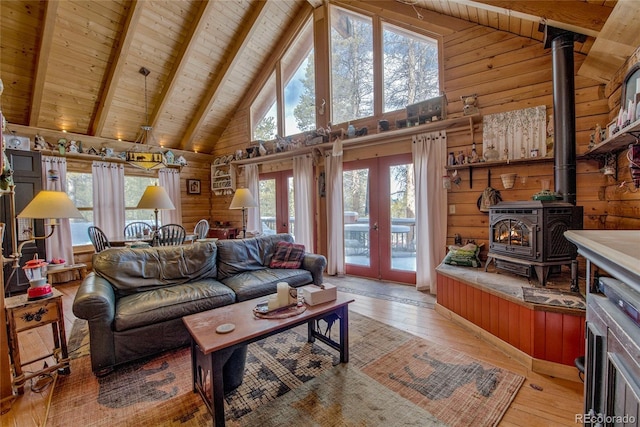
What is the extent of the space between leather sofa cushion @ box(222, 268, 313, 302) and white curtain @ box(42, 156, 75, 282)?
12.2ft

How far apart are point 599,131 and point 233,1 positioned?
5.22m

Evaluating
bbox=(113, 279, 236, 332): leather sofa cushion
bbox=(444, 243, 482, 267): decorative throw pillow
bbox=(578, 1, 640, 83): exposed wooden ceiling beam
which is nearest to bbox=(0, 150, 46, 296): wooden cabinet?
bbox=(113, 279, 236, 332): leather sofa cushion

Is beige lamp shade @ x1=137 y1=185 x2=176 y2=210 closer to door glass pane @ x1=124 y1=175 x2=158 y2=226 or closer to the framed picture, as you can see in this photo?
door glass pane @ x1=124 y1=175 x2=158 y2=226

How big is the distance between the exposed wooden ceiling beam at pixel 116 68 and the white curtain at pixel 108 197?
2.25 ft

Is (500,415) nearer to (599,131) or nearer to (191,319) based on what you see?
(191,319)

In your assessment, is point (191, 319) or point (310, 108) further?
point (310, 108)

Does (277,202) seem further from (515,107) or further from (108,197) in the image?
(515,107)

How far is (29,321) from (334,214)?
12.4 feet

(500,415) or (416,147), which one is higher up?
(416,147)

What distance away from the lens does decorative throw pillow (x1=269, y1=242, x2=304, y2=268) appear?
3.55 meters

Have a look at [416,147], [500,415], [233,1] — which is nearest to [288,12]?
[233,1]

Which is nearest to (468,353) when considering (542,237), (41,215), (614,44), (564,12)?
(542,237)

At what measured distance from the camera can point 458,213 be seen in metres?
3.77

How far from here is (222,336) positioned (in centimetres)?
167
